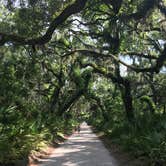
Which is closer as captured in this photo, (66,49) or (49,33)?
(49,33)

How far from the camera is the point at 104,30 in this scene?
68.9 ft

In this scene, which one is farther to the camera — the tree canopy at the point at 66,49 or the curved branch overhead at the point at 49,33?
the tree canopy at the point at 66,49

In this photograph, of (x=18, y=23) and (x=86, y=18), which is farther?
(x=86, y=18)

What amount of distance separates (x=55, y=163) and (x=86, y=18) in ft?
30.9

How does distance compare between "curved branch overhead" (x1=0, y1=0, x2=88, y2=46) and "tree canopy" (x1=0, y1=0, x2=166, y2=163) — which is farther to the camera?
"tree canopy" (x1=0, y1=0, x2=166, y2=163)

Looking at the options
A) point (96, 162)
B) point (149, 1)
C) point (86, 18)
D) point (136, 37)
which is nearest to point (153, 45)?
point (136, 37)

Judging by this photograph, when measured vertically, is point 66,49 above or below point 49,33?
above

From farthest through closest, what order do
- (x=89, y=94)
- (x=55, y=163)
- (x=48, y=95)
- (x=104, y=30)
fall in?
1. (x=89, y=94)
2. (x=48, y=95)
3. (x=104, y=30)
4. (x=55, y=163)

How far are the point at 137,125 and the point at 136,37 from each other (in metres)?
5.29

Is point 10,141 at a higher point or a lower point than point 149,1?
lower

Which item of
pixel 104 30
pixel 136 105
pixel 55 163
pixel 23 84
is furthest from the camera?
pixel 136 105

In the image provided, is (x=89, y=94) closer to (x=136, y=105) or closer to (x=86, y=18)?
(x=136, y=105)

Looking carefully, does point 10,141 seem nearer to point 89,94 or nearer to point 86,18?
point 86,18

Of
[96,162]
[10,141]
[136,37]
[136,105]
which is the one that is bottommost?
[96,162]
